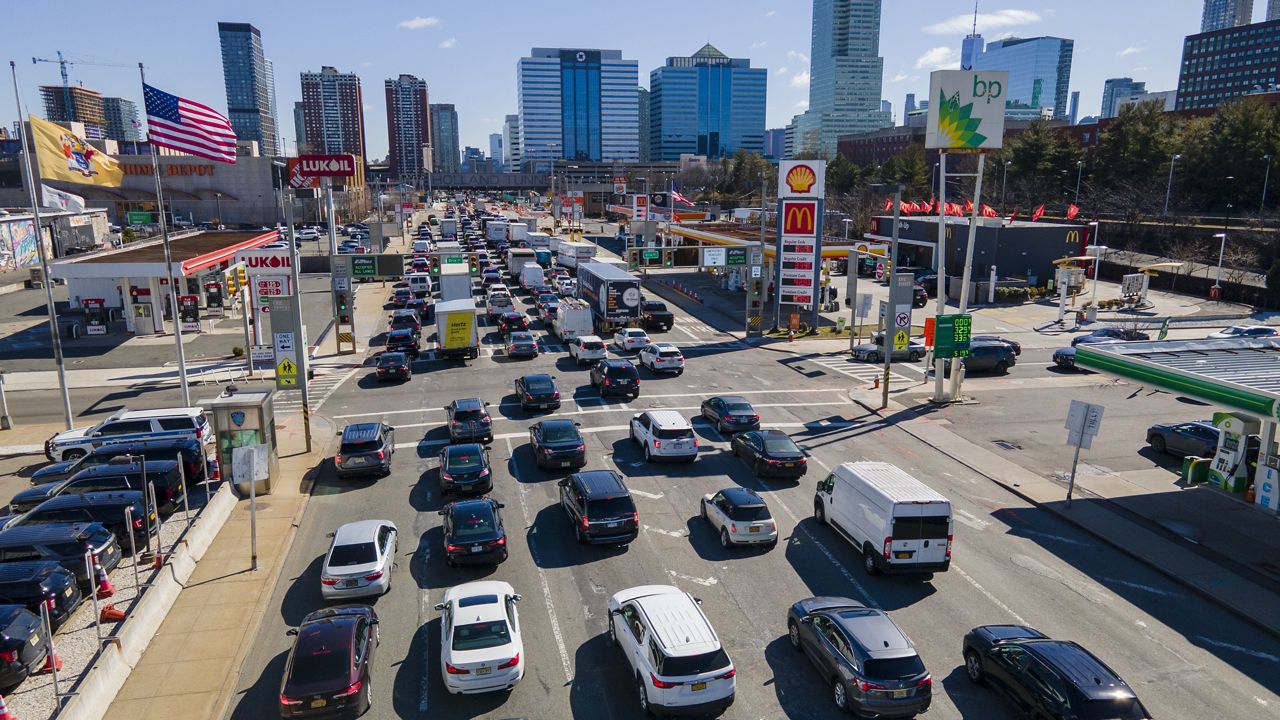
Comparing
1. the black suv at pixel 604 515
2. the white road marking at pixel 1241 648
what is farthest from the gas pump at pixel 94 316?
the white road marking at pixel 1241 648

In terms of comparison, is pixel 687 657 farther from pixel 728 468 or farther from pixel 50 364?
pixel 50 364

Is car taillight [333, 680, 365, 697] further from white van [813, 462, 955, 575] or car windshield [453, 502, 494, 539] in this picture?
white van [813, 462, 955, 575]

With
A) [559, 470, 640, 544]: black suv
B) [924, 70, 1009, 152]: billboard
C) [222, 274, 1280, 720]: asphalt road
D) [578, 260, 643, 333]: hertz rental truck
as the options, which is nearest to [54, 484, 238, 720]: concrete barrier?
[222, 274, 1280, 720]: asphalt road

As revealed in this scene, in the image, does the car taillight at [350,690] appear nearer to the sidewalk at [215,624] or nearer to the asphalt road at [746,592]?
the asphalt road at [746,592]

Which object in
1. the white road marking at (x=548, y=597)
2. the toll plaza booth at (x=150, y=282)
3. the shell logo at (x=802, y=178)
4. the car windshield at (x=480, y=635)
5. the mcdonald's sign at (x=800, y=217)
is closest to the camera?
the car windshield at (x=480, y=635)

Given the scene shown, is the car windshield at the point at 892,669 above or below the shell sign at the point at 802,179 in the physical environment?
below

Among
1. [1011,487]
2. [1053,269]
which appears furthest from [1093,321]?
[1011,487]
